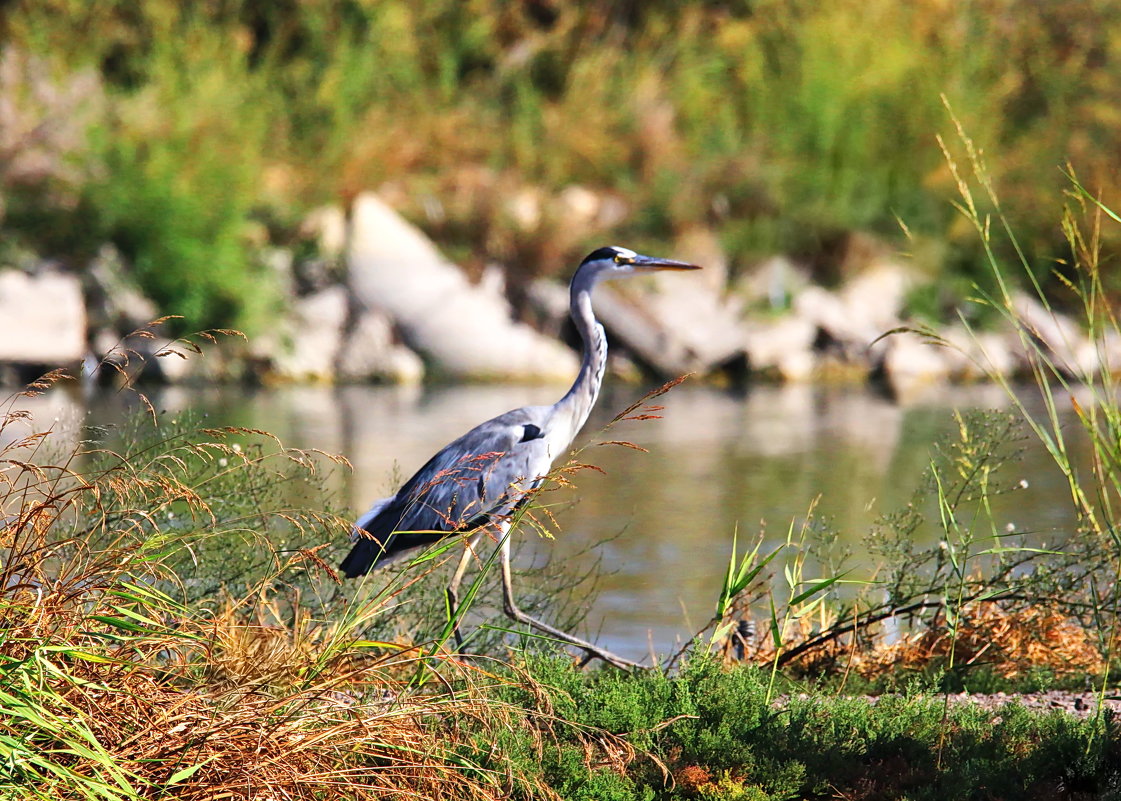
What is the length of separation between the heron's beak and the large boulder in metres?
8.28

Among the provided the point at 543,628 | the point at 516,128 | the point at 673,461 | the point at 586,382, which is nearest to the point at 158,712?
the point at 543,628

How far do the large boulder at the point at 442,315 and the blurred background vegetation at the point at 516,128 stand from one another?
25.8 inches

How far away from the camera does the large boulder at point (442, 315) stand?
14117mm

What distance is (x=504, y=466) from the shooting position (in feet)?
17.2

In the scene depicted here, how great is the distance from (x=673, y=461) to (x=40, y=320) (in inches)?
231

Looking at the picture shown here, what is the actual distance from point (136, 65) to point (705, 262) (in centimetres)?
619

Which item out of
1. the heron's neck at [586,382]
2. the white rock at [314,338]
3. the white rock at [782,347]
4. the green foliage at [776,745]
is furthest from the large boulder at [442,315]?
the green foliage at [776,745]

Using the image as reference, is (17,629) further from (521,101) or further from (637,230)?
(521,101)

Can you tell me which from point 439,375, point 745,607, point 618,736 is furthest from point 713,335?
point 618,736

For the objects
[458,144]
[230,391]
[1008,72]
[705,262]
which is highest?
[1008,72]

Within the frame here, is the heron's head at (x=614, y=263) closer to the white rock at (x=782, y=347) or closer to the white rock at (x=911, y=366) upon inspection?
the white rock at (x=782, y=347)

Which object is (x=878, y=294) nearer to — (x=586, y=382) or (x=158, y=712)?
(x=586, y=382)

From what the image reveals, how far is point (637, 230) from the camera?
15.5m

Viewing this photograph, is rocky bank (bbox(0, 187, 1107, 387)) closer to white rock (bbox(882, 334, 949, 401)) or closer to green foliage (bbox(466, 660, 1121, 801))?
white rock (bbox(882, 334, 949, 401))
